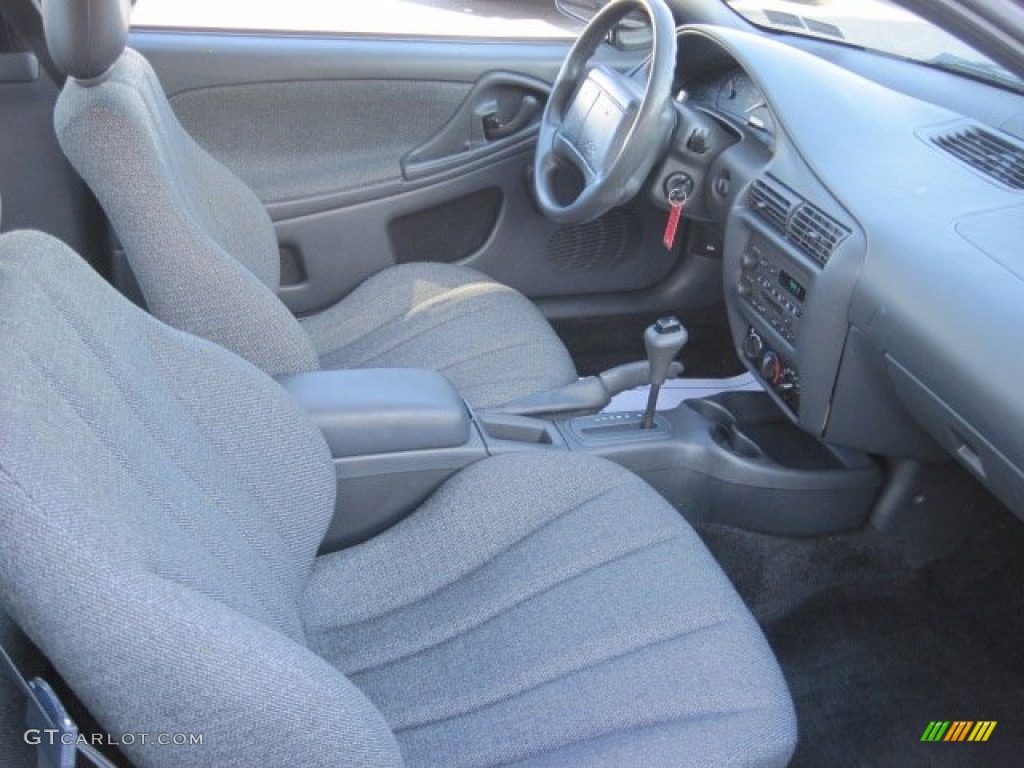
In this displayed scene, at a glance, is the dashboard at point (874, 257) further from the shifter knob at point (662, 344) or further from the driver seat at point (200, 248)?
the driver seat at point (200, 248)

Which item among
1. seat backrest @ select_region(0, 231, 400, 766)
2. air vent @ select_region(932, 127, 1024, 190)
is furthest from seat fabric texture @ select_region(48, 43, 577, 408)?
air vent @ select_region(932, 127, 1024, 190)

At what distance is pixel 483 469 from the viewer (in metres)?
1.33

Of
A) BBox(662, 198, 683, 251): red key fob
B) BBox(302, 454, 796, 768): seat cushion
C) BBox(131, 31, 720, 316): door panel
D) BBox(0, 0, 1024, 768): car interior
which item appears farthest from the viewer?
BBox(131, 31, 720, 316): door panel

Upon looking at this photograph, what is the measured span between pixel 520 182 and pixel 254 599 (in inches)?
59.7

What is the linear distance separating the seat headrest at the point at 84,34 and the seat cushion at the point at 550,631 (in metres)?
0.66

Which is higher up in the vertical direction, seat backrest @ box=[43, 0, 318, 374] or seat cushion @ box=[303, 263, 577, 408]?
seat backrest @ box=[43, 0, 318, 374]

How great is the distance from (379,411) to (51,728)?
746 mm

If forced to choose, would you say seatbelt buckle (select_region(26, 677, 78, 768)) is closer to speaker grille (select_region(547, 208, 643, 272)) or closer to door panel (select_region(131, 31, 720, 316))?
door panel (select_region(131, 31, 720, 316))

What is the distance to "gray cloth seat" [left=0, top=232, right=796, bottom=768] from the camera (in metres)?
0.62

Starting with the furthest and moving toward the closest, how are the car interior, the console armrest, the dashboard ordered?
the console armrest < the dashboard < the car interior

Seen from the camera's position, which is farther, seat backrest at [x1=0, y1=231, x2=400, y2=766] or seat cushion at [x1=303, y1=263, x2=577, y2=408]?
seat cushion at [x1=303, y1=263, x2=577, y2=408]

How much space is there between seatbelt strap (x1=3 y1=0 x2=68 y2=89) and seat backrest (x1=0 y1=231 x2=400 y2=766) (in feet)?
3.84

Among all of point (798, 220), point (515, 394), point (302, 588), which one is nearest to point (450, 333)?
point (515, 394)

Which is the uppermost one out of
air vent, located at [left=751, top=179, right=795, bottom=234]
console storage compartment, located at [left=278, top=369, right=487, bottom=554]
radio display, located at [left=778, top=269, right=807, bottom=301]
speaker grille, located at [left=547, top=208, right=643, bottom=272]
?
air vent, located at [left=751, top=179, right=795, bottom=234]
